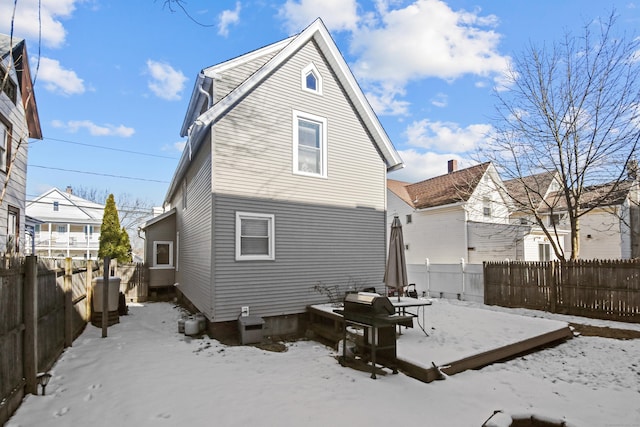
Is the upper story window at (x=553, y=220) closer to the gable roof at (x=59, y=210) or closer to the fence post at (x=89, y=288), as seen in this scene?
the fence post at (x=89, y=288)

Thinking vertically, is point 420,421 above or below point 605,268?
below

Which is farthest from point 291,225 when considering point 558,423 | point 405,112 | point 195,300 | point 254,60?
point 405,112

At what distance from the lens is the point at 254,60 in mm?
9117

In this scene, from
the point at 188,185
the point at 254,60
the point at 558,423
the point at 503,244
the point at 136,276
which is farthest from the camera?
the point at 503,244

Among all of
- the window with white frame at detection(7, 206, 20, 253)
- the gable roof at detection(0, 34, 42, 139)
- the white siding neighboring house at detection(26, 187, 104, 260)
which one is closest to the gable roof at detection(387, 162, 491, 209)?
the gable roof at detection(0, 34, 42, 139)

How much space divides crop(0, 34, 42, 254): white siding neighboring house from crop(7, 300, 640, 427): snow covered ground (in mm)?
5059

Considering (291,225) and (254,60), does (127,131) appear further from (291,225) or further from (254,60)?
(291,225)

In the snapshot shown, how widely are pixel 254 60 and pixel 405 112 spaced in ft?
31.5

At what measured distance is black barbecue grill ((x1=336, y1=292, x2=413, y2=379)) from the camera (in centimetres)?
542

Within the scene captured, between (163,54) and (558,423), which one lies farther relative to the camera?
(163,54)

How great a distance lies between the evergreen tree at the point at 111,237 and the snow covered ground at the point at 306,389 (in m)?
9.51

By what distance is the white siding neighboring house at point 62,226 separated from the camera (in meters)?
32.7

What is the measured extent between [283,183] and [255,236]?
1.57 metres

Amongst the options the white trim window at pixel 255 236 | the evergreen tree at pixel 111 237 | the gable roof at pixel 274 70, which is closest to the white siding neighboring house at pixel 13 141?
the gable roof at pixel 274 70
